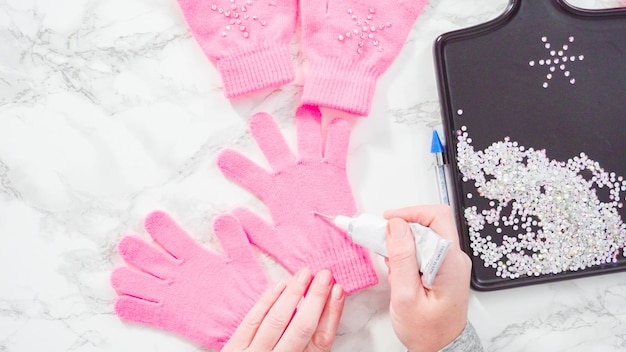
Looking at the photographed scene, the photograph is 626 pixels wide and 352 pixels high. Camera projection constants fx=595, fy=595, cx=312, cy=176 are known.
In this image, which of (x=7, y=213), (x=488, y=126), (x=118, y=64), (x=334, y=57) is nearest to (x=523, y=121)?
(x=488, y=126)

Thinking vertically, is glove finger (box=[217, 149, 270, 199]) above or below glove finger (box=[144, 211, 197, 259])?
above

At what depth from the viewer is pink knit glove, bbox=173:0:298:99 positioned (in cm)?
93

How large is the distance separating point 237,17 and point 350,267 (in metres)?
0.43

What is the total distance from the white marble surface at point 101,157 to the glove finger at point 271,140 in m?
0.02

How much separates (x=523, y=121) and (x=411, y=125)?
0.18 m

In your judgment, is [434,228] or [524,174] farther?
[524,174]

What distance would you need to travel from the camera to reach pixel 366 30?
0.95 metres

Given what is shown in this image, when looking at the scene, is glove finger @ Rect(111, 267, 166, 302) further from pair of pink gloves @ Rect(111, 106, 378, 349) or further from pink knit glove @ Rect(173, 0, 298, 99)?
pink knit glove @ Rect(173, 0, 298, 99)

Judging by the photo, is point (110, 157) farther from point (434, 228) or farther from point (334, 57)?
point (434, 228)

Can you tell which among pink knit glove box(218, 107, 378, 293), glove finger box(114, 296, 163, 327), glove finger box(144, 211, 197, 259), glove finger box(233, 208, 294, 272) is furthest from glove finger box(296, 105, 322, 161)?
glove finger box(114, 296, 163, 327)

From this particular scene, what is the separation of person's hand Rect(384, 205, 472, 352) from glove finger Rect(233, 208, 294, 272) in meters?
0.19

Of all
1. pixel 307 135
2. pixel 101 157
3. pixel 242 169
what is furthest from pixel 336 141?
pixel 101 157

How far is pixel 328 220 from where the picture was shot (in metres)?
0.93

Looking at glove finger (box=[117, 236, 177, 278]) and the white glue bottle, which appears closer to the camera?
the white glue bottle
